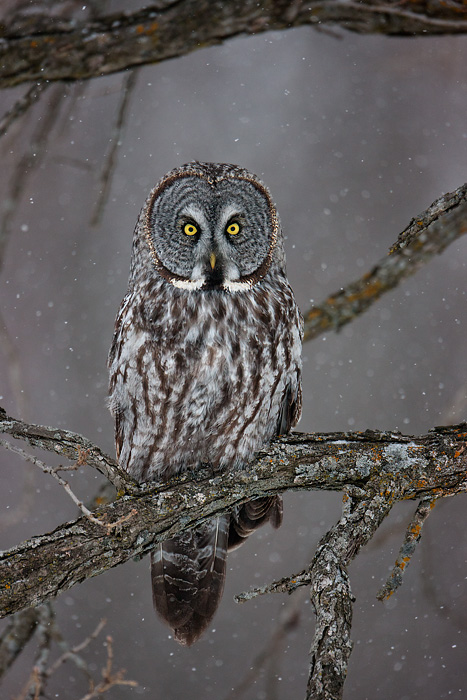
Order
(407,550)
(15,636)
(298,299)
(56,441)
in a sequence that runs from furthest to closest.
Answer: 1. (298,299)
2. (15,636)
3. (56,441)
4. (407,550)

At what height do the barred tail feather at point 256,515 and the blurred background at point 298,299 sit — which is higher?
the blurred background at point 298,299

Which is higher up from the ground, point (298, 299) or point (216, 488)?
point (298, 299)

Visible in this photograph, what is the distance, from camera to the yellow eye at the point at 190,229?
3088mm

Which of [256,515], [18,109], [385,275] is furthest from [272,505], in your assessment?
[18,109]

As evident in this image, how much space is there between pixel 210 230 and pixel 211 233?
0.01m

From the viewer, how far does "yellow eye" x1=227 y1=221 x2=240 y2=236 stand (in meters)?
3.09

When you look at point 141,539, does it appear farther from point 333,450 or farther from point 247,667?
point 247,667

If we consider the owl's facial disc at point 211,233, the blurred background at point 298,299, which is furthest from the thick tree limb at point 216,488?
the blurred background at point 298,299

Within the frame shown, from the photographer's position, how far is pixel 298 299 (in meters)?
5.81

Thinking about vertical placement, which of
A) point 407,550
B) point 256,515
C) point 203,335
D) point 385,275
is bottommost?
point 407,550

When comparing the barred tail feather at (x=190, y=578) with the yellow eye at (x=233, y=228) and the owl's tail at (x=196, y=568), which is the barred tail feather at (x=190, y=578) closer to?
the owl's tail at (x=196, y=568)

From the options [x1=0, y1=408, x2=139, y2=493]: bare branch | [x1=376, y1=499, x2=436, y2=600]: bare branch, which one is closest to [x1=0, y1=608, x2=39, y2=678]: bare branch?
[x1=0, y1=408, x2=139, y2=493]: bare branch

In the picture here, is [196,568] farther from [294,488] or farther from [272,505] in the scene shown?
[294,488]

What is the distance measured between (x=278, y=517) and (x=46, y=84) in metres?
2.31
